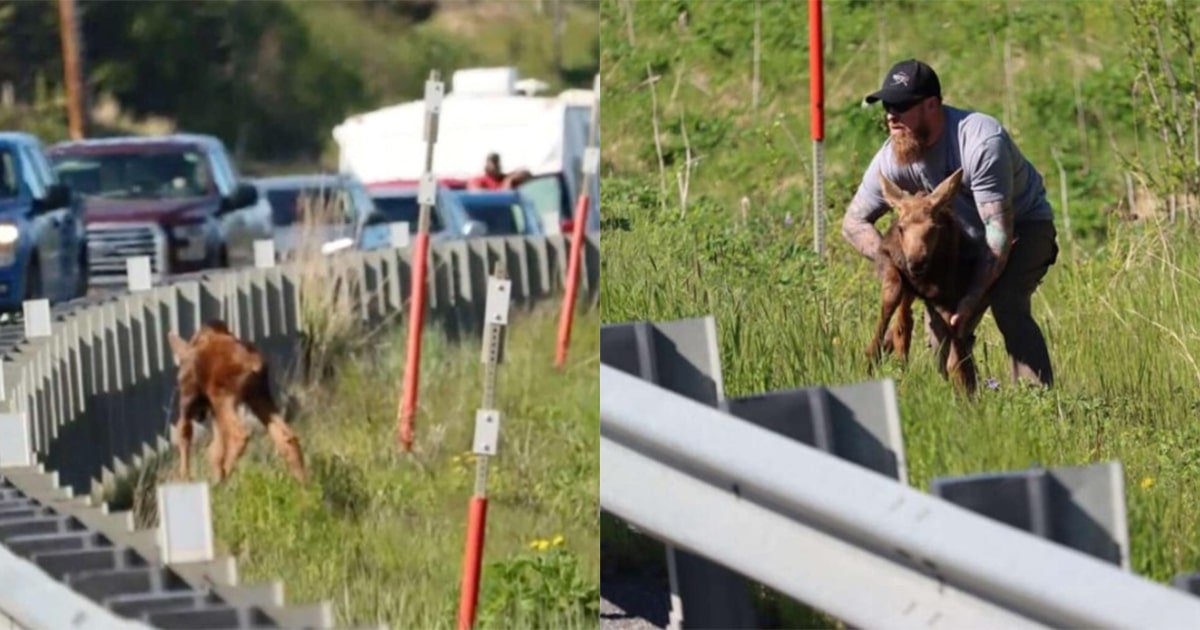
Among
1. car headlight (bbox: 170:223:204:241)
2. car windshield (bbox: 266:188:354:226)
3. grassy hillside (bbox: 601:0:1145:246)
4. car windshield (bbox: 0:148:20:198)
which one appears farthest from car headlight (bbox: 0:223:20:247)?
grassy hillside (bbox: 601:0:1145:246)

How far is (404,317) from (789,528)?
42.4 ft

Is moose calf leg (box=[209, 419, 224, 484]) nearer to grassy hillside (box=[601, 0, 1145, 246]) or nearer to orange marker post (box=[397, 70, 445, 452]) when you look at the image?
orange marker post (box=[397, 70, 445, 452])

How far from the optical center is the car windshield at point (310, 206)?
59.8ft

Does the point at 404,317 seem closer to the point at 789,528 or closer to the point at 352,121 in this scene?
the point at 352,121

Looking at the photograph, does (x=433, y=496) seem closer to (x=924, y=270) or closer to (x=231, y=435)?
(x=231, y=435)

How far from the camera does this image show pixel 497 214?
19906mm

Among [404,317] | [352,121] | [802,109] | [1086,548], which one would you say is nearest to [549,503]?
[404,317]

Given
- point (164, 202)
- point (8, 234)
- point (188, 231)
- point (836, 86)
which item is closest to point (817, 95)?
point (836, 86)

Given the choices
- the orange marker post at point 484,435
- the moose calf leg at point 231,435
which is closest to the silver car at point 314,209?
the moose calf leg at point 231,435

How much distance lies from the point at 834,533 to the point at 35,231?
10153mm

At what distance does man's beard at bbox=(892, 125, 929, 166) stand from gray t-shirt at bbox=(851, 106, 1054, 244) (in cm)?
1

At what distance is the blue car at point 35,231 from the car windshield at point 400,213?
4.42 metres

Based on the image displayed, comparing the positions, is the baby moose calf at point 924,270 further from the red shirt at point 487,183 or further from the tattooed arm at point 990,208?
the red shirt at point 487,183

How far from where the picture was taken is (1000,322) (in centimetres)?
621
